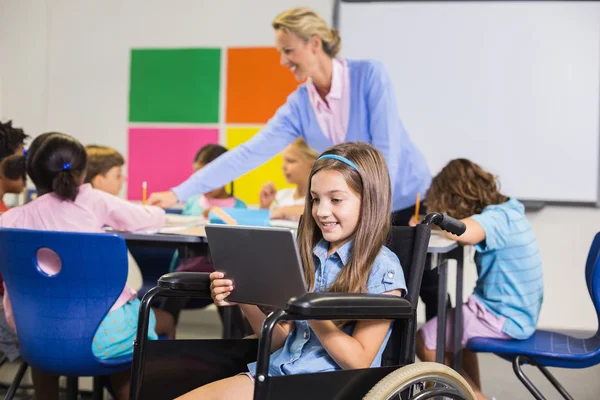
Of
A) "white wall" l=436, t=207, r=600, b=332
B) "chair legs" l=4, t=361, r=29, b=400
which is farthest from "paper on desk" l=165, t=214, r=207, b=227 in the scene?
"white wall" l=436, t=207, r=600, b=332

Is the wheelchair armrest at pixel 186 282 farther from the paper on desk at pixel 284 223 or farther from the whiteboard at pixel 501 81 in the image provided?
the whiteboard at pixel 501 81

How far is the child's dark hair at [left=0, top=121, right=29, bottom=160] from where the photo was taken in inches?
117

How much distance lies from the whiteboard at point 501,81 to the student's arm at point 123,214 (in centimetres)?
220

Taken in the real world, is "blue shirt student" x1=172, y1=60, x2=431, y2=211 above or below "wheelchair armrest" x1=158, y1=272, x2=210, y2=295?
above

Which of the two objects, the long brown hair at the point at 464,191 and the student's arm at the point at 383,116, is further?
the student's arm at the point at 383,116

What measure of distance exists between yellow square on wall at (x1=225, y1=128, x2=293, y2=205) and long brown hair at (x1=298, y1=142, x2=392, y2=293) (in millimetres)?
2974

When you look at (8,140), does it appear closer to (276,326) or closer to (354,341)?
(276,326)

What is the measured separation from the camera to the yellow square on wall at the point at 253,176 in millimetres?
4570

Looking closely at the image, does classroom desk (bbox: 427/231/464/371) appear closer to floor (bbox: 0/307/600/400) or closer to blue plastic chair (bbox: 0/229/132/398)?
floor (bbox: 0/307/600/400)

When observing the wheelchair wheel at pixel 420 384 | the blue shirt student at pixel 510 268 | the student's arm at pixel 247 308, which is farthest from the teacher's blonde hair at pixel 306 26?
the wheelchair wheel at pixel 420 384

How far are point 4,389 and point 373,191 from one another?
2008 mm

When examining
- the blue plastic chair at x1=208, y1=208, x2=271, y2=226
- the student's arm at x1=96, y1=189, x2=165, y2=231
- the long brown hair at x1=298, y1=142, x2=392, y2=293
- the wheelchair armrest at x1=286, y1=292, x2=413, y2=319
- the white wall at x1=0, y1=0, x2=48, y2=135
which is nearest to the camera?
the wheelchair armrest at x1=286, y1=292, x2=413, y2=319

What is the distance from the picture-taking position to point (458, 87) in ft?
14.3

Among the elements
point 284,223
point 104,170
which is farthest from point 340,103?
point 104,170
